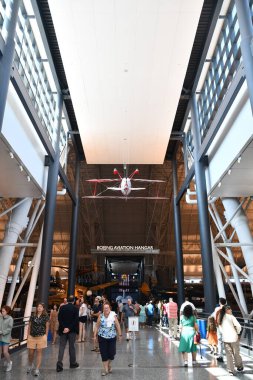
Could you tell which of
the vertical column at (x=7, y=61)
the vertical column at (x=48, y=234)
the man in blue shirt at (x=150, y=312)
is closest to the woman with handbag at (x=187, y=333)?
the vertical column at (x=7, y=61)

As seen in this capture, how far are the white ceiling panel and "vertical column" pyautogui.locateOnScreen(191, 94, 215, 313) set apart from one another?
2396mm

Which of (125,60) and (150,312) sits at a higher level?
(125,60)

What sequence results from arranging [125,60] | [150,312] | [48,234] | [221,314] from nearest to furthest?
[221,314], [125,60], [48,234], [150,312]

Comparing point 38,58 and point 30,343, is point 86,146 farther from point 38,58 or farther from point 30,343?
point 30,343

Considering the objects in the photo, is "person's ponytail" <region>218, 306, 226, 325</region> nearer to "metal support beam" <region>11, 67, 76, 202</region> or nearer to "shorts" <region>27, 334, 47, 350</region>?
Result: "shorts" <region>27, 334, 47, 350</region>

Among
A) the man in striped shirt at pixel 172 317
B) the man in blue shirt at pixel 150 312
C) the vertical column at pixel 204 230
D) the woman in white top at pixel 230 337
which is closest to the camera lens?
the woman in white top at pixel 230 337

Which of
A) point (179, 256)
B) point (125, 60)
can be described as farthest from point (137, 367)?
point (179, 256)

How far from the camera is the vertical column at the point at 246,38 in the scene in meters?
8.93

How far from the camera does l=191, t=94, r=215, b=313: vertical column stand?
49.0ft

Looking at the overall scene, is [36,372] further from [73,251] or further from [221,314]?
[73,251]

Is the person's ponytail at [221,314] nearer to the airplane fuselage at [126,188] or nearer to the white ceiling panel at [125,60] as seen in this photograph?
the white ceiling panel at [125,60]

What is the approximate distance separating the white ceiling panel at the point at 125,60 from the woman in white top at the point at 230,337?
10.5m

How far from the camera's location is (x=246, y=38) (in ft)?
30.7

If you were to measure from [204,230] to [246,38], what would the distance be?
933cm
